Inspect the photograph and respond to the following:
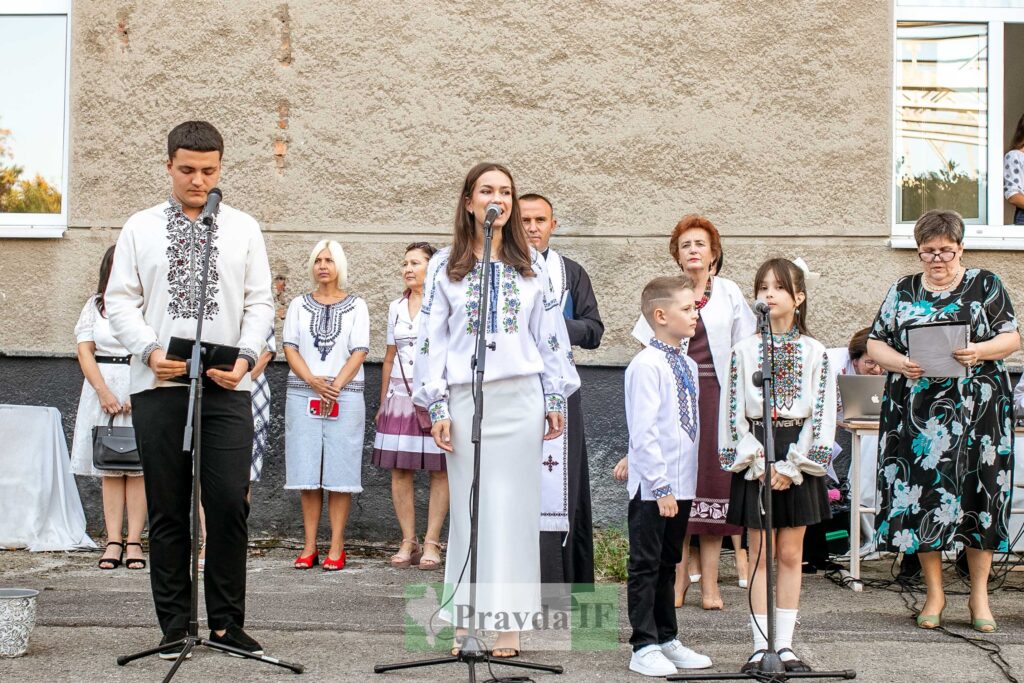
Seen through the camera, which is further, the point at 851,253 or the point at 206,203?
the point at 851,253

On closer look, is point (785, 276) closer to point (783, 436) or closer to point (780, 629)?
point (783, 436)

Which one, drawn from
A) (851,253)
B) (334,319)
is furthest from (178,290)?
(851,253)

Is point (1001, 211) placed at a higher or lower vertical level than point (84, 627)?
higher

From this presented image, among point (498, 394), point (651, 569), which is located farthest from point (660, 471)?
point (498, 394)

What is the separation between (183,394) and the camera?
497 cm

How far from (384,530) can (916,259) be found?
4209 mm

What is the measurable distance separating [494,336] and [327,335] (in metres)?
3.06

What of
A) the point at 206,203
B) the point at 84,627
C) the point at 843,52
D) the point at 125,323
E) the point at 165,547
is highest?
the point at 843,52

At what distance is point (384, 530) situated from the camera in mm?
8336

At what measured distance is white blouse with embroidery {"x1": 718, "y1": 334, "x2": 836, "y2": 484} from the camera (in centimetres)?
507

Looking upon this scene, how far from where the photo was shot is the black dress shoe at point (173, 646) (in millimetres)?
4875

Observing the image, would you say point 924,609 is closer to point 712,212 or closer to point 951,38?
point 712,212

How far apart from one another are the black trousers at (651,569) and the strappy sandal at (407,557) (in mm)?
2911

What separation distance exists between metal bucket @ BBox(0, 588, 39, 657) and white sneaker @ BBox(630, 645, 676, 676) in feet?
8.48
